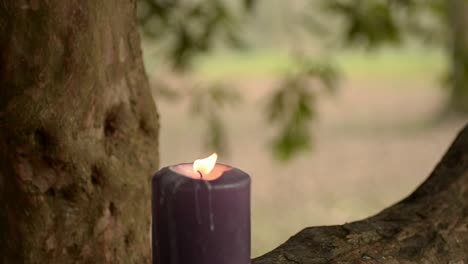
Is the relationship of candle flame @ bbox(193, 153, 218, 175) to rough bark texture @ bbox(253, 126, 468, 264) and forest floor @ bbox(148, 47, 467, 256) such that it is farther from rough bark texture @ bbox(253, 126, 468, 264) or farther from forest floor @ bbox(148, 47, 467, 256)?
A: forest floor @ bbox(148, 47, 467, 256)

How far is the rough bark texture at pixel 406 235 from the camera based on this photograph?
1.00m

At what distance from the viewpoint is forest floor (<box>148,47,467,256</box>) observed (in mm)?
5473

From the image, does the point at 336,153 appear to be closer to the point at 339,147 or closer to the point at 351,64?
the point at 339,147

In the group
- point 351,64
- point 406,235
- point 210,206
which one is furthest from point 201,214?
point 351,64

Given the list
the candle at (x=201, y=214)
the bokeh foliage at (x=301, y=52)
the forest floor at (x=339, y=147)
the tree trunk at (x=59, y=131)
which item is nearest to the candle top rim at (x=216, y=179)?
the candle at (x=201, y=214)

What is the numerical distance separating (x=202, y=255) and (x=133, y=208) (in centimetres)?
26

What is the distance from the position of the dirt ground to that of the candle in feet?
12.8

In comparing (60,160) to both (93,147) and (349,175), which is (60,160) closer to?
(93,147)

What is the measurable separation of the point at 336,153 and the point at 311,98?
415cm

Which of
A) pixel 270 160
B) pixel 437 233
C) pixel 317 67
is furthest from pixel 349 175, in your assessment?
pixel 437 233

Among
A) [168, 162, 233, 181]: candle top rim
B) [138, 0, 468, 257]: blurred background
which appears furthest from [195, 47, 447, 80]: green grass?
[168, 162, 233, 181]: candle top rim

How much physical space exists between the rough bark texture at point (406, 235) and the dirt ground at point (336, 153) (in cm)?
356

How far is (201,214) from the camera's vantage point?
0.79 meters

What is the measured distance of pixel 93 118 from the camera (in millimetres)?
973
